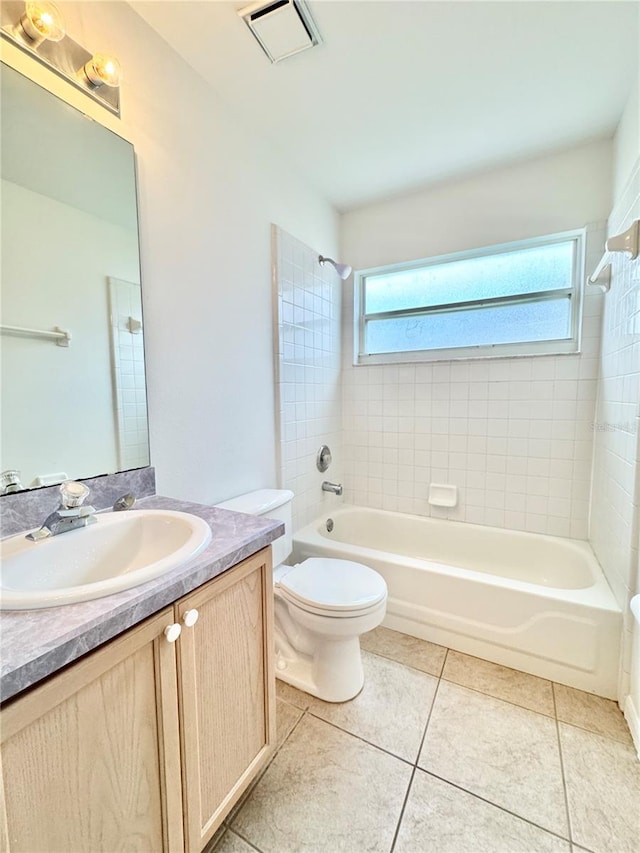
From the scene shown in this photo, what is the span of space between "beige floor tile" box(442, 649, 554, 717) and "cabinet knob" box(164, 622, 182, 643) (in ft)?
4.40

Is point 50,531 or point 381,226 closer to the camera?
point 50,531

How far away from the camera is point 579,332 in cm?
195

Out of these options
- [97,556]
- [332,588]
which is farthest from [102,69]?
[332,588]

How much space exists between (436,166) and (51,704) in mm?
2592

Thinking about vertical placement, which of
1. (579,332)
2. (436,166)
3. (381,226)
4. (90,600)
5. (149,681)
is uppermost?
(436,166)

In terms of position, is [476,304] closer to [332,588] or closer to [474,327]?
[474,327]

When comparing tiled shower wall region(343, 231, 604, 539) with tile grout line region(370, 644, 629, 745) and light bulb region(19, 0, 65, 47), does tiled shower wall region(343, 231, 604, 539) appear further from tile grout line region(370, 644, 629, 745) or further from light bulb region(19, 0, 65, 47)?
light bulb region(19, 0, 65, 47)

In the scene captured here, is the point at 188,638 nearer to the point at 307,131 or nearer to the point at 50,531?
the point at 50,531

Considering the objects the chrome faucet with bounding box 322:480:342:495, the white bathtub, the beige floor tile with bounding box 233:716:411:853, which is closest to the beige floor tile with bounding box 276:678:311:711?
the beige floor tile with bounding box 233:716:411:853

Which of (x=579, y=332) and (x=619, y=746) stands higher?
(x=579, y=332)

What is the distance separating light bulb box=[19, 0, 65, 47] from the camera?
0.87 m

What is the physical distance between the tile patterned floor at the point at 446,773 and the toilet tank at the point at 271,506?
0.55 metres

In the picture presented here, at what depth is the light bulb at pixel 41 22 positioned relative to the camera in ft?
2.85

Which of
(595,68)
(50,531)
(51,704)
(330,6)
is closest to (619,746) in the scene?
(51,704)
